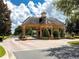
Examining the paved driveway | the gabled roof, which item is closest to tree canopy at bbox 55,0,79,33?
the paved driveway

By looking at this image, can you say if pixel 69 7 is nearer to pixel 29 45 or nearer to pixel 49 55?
pixel 29 45

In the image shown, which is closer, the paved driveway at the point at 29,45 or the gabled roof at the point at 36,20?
the paved driveway at the point at 29,45

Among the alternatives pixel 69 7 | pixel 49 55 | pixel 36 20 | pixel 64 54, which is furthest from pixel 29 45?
pixel 36 20

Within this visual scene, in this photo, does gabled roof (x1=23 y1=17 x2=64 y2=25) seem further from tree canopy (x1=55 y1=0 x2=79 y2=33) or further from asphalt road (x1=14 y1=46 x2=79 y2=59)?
asphalt road (x1=14 y1=46 x2=79 y2=59)

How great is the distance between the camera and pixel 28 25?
2331 inches

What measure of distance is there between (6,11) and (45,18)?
36.5 feet

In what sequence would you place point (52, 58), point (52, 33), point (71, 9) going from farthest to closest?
point (52, 33) < point (71, 9) < point (52, 58)

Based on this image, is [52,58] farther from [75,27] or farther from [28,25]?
[75,27]

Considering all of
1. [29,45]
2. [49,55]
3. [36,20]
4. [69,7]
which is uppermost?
[36,20]

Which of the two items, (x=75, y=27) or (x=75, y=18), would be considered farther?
(x=75, y=27)

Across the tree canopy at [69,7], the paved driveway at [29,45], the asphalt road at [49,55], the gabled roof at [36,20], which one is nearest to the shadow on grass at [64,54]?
the asphalt road at [49,55]

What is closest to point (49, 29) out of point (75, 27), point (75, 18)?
point (75, 18)

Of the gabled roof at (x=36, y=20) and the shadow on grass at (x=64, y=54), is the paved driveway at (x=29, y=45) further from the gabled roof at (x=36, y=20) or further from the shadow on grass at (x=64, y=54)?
the gabled roof at (x=36, y=20)

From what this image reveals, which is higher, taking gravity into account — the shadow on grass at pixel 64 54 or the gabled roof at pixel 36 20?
the gabled roof at pixel 36 20
